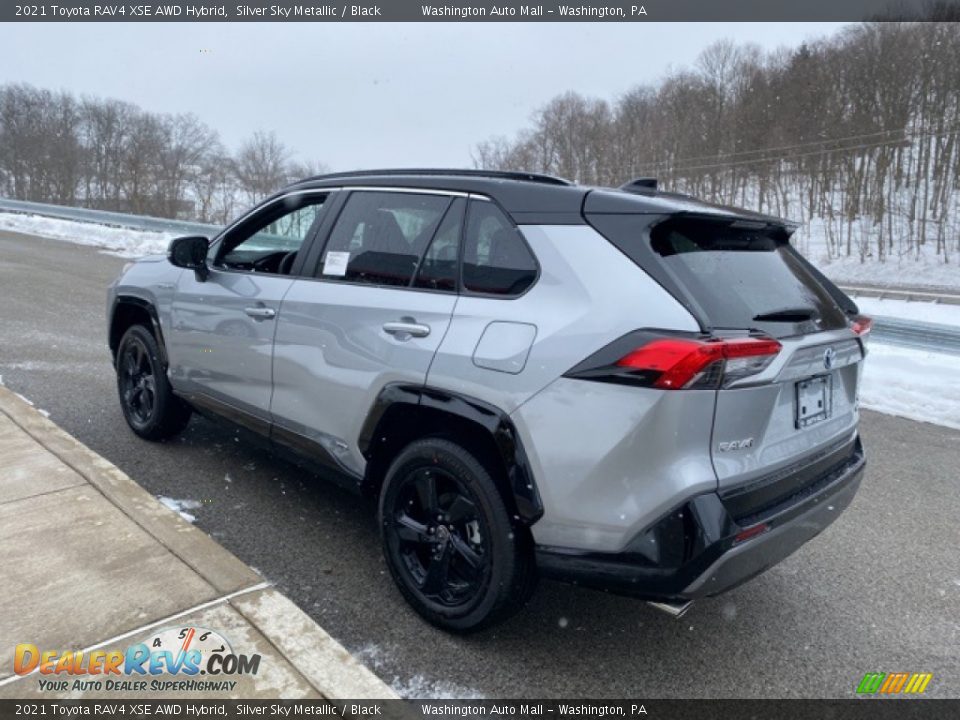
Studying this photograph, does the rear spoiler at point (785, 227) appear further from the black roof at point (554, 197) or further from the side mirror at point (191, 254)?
the side mirror at point (191, 254)

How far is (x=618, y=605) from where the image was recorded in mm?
2865

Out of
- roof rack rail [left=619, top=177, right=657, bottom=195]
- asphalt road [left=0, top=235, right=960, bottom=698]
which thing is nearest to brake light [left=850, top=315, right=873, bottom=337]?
roof rack rail [left=619, top=177, right=657, bottom=195]

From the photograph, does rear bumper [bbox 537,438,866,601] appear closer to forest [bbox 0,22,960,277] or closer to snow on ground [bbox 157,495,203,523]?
snow on ground [bbox 157,495,203,523]

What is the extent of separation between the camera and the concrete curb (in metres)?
2.14

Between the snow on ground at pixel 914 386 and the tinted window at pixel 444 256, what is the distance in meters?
4.85

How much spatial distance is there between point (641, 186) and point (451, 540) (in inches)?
69.0

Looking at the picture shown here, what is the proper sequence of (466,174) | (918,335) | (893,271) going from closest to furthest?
1. (466,174)
2. (918,335)
3. (893,271)

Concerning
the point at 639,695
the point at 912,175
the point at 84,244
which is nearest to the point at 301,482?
the point at 639,695

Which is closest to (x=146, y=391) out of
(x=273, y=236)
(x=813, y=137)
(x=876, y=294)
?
(x=273, y=236)

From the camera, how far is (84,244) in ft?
57.3

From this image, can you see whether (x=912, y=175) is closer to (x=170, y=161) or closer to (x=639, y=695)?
(x=639, y=695)

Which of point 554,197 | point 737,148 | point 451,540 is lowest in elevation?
point 451,540

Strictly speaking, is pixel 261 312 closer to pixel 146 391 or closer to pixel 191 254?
pixel 191 254

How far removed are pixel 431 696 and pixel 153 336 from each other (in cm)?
320
